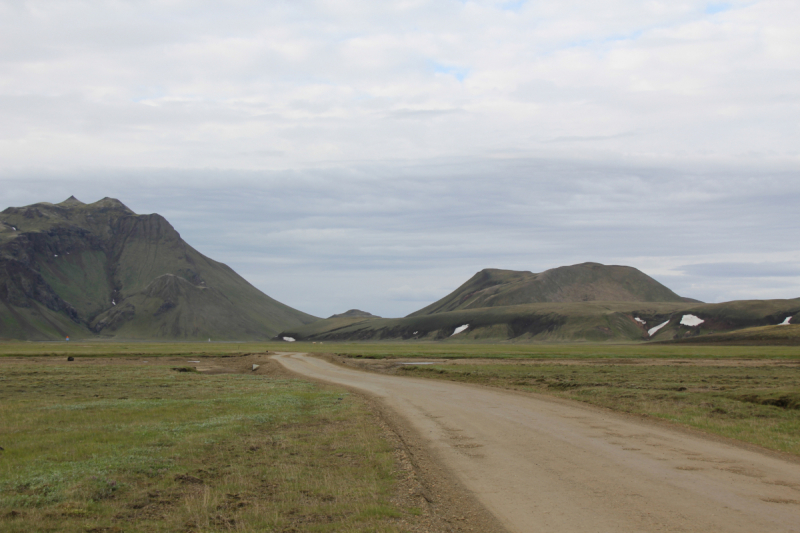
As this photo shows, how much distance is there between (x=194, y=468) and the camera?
45.4 feet

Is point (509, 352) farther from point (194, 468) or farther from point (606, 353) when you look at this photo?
point (194, 468)

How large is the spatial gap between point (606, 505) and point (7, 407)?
26.5 m

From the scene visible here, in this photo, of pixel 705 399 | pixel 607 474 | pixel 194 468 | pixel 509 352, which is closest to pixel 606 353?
pixel 509 352

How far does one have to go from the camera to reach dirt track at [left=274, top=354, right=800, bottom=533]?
9859 mm

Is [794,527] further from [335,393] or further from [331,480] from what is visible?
[335,393]

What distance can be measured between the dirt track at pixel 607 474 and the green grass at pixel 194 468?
87.6 inches

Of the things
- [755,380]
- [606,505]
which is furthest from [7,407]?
[755,380]

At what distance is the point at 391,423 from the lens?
21.4 meters

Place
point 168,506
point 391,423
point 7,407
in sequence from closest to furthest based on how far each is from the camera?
point 168,506, point 391,423, point 7,407

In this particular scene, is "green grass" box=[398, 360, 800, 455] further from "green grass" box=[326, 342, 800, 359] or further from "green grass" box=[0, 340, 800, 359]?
"green grass" box=[0, 340, 800, 359]

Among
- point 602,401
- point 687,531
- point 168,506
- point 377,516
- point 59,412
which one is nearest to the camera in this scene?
point 687,531

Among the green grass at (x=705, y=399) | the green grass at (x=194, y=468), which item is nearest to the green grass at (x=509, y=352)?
the green grass at (x=705, y=399)

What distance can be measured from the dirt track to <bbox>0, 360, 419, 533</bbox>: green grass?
222 cm

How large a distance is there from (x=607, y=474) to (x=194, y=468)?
992cm
